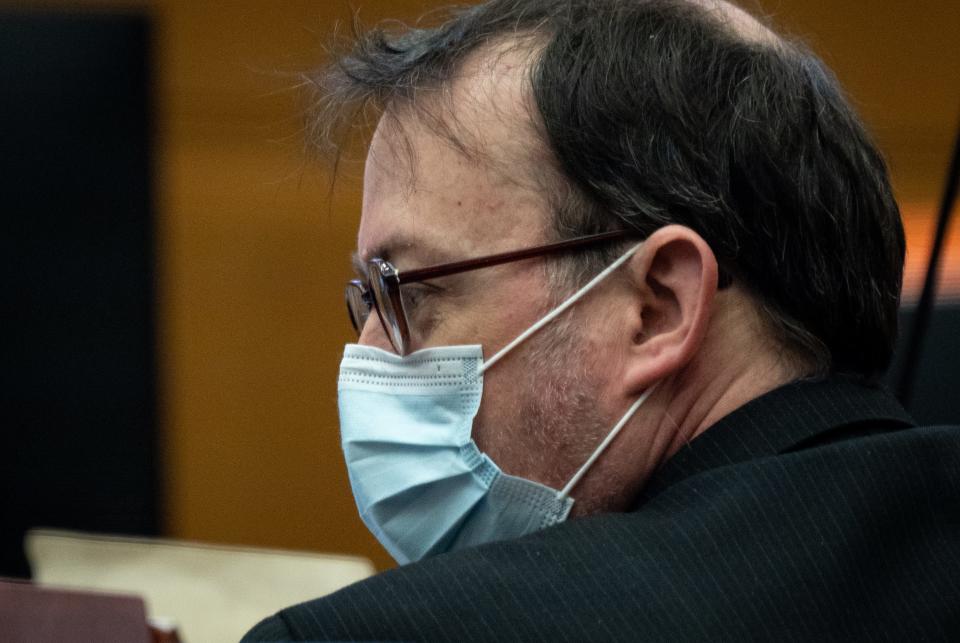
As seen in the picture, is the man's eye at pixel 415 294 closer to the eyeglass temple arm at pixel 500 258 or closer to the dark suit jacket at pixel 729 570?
the eyeglass temple arm at pixel 500 258

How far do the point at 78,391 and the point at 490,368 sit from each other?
2.52 meters

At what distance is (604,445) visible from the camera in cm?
150

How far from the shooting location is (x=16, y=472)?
3777mm

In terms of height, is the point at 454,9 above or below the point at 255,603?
above

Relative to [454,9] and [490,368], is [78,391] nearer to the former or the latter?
[454,9]

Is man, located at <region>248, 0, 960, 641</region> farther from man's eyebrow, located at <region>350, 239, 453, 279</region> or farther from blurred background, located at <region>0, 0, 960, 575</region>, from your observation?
blurred background, located at <region>0, 0, 960, 575</region>

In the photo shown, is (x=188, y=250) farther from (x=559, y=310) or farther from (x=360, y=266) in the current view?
(x=559, y=310)

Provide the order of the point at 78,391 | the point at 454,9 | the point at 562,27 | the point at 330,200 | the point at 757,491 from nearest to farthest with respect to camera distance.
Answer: the point at 757,491
the point at 562,27
the point at 454,9
the point at 330,200
the point at 78,391

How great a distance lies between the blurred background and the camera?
3.46 meters

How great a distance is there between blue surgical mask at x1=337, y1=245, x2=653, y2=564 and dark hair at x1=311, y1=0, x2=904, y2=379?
0.10 m

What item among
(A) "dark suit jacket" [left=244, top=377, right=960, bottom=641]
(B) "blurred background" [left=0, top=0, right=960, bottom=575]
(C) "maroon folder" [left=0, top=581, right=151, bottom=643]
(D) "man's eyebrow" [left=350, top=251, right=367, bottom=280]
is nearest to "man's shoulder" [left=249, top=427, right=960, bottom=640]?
(A) "dark suit jacket" [left=244, top=377, right=960, bottom=641]

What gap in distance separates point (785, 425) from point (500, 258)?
395mm

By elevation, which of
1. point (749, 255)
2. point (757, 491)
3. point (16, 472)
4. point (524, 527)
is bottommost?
point (16, 472)

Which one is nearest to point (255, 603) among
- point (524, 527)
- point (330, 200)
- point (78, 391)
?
point (524, 527)
